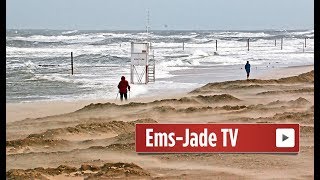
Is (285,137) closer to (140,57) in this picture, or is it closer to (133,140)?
(133,140)

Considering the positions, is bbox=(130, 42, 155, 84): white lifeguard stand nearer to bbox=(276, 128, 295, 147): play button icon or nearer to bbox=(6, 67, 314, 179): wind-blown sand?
bbox=(6, 67, 314, 179): wind-blown sand

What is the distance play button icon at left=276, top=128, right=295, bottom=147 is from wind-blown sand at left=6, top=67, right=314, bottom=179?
1.41 metres

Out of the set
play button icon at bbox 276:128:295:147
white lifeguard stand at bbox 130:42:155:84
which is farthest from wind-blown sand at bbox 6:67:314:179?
white lifeguard stand at bbox 130:42:155:84

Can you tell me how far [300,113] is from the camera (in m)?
10.3

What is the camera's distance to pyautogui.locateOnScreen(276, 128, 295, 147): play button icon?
470cm

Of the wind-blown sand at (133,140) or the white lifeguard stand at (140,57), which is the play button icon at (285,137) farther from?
the white lifeguard stand at (140,57)

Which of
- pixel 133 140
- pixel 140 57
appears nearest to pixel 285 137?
pixel 133 140

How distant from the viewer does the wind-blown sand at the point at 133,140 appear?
6477 mm

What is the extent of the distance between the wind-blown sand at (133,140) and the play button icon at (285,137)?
141 cm

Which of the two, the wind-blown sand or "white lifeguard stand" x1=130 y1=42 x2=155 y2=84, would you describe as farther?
"white lifeguard stand" x1=130 y1=42 x2=155 y2=84

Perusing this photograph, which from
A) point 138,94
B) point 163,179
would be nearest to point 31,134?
point 163,179

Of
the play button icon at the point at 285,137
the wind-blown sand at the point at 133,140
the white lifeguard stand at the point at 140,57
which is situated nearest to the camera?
the play button icon at the point at 285,137

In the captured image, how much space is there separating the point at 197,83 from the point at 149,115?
23.1 ft

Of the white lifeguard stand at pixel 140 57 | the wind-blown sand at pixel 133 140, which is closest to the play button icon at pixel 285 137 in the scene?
the wind-blown sand at pixel 133 140
